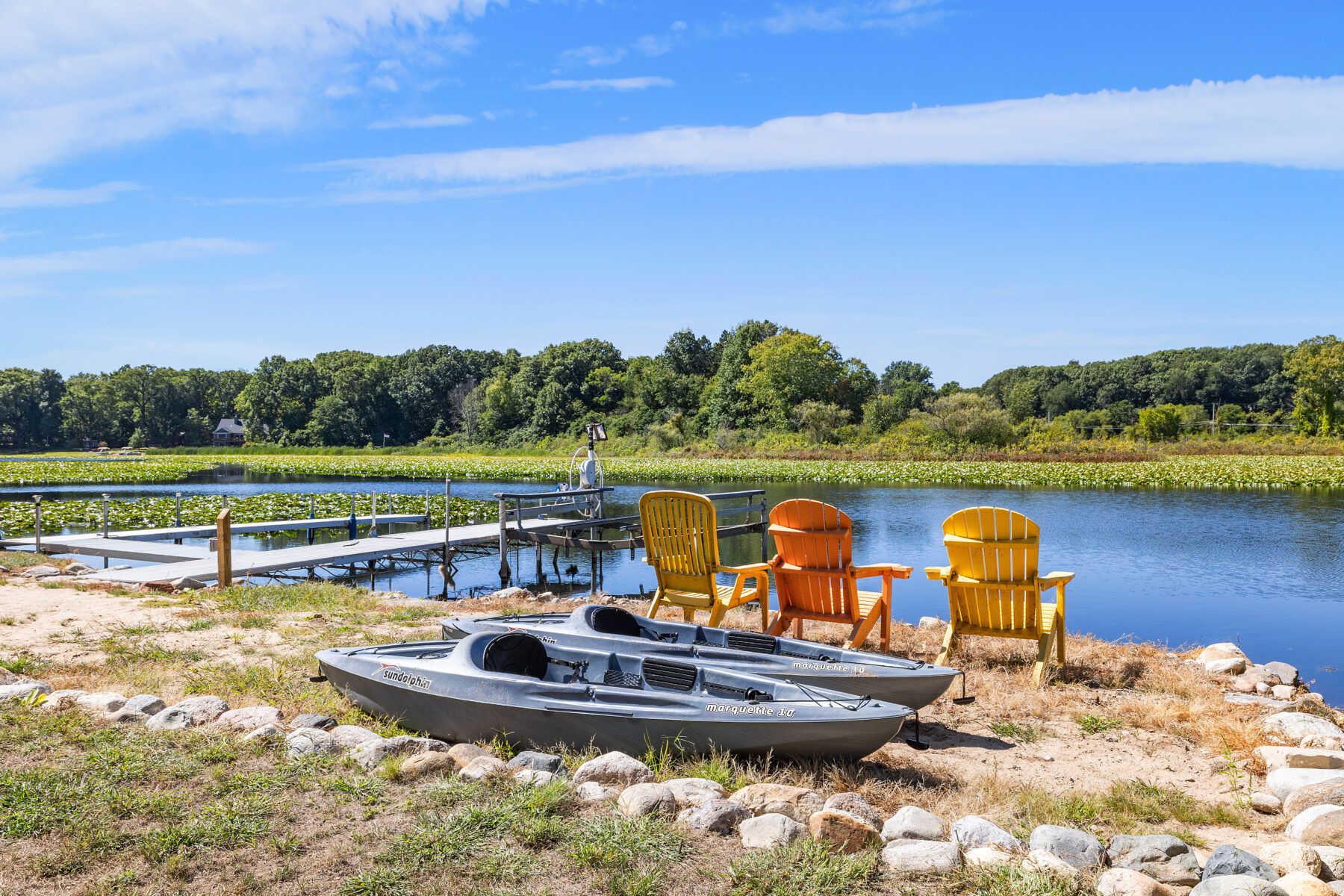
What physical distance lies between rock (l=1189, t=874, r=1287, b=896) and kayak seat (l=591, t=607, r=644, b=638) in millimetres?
3615

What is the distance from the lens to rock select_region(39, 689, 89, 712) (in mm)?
5418

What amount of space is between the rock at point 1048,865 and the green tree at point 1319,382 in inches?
2244

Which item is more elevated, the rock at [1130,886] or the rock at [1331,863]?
the rock at [1130,886]

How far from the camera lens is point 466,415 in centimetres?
7756

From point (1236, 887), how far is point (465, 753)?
346cm

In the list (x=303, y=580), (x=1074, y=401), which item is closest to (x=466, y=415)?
(x=1074, y=401)

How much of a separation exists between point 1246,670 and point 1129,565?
916 centimetres

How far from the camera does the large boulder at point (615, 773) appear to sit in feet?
13.7

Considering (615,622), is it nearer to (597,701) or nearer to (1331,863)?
(597,701)

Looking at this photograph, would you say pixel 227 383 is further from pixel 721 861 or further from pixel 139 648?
pixel 721 861

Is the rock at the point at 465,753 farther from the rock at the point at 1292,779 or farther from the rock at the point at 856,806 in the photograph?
the rock at the point at 1292,779

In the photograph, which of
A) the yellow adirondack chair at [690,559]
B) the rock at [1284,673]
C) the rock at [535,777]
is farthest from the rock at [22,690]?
the rock at [1284,673]

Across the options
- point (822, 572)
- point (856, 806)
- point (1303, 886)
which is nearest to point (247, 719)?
point (856, 806)

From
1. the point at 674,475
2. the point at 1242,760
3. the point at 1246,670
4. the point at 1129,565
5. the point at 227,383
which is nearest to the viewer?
the point at 1242,760
